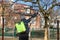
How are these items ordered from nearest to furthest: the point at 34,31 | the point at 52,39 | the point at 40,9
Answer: the point at 40,9 < the point at 52,39 < the point at 34,31

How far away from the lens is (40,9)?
745 cm

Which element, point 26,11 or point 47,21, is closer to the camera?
point 47,21

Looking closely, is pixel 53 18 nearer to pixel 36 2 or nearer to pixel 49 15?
pixel 49 15

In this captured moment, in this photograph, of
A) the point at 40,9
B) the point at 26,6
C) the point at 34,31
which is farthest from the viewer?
the point at 34,31

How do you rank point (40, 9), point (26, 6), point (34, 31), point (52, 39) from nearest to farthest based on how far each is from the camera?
point (40, 9), point (26, 6), point (52, 39), point (34, 31)

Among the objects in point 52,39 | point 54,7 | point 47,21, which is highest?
point 54,7

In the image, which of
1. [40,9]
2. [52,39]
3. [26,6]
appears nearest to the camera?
[40,9]

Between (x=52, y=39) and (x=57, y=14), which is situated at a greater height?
(x=57, y=14)

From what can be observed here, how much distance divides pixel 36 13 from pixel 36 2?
0.48 metres

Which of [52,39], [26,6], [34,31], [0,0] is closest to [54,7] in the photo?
[26,6]

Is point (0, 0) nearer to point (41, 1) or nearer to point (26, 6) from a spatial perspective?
point (26, 6)

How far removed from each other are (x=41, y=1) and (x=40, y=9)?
37 cm

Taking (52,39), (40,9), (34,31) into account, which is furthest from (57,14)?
(34,31)

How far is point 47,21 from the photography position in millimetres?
7629
